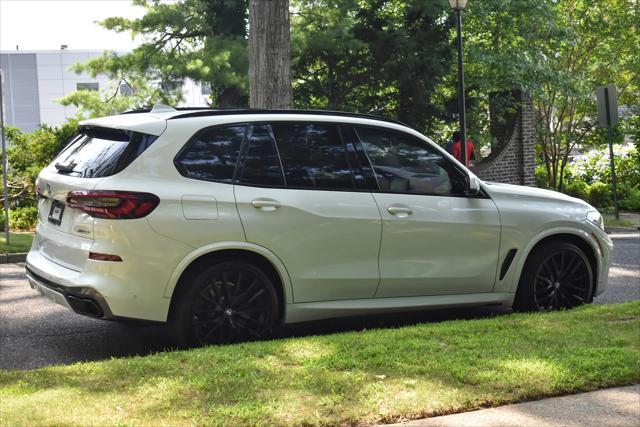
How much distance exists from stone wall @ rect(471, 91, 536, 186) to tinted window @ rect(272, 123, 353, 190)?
1965 centimetres

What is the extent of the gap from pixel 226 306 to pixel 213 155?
3.64 ft

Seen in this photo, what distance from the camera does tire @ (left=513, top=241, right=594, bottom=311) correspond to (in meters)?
7.73

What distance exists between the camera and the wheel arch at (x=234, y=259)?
6.29 m

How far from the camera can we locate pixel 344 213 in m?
6.87

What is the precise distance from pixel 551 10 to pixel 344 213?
2074 centimetres

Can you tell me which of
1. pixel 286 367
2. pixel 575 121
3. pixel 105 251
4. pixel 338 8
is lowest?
pixel 286 367

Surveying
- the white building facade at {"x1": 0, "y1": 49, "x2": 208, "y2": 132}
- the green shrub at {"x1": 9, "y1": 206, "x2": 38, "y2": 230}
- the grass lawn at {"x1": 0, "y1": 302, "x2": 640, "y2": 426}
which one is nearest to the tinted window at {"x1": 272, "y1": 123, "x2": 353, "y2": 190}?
the grass lawn at {"x1": 0, "y1": 302, "x2": 640, "y2": 426}

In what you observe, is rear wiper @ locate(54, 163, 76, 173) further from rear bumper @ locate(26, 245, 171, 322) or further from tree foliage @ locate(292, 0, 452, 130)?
tree foliage @ locate(292, 0, 452, 130)

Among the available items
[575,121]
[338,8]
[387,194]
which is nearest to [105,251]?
[387,194]

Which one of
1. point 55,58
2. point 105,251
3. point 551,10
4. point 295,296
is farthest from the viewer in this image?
point 55,58

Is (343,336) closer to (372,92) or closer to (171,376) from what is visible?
(171,376)

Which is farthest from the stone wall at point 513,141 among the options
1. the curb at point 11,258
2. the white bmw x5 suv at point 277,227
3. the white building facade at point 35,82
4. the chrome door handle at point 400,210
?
the white building facade at point 35,82

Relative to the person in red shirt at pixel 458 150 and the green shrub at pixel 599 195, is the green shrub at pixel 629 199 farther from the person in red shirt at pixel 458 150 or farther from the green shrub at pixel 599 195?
the person in red shirt at pixel 458 150

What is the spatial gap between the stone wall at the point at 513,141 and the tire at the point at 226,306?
20346 millimetres
